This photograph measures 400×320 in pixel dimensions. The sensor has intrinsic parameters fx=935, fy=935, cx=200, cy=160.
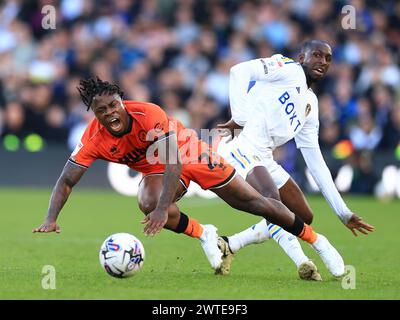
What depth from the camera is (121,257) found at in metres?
8.41

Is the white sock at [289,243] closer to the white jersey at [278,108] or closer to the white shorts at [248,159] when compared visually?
the white shorts at [248,159]

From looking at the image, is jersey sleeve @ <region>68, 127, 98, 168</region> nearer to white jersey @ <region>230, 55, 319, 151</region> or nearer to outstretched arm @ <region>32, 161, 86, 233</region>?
outstretched arm @ <region>32, 161, 86, 233</region>

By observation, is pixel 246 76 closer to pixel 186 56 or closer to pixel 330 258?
pixel 330 258

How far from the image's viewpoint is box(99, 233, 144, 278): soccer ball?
331 inches

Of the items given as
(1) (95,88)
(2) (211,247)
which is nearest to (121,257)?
(2) (211,247)

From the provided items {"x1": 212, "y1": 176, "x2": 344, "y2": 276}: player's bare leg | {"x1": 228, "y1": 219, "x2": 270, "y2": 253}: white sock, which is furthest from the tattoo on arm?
{"x1": 228, "y1": 219, "x2": 270, "y2": 253}: white sock

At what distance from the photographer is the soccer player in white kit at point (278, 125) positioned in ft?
30.9

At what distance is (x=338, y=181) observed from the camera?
1977 centimetres

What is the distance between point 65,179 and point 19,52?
43.5ft

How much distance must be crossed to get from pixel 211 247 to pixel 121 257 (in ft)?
4.29

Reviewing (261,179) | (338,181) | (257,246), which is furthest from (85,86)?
(338,181)

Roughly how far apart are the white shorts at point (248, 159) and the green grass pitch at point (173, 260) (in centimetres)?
98

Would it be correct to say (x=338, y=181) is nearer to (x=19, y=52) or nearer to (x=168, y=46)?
(x=168, y=46)

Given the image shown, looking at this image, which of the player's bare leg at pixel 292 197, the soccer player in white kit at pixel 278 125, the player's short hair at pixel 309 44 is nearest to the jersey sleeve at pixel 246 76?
the soccer player in white kit at pixel 278 125
